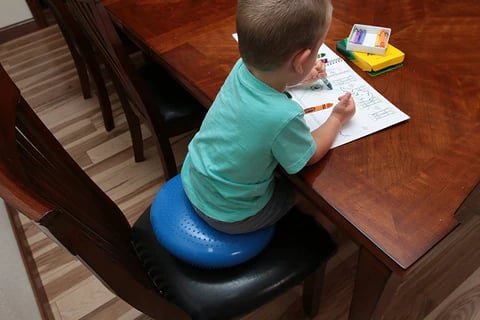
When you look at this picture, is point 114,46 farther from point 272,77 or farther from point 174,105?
point 272,77

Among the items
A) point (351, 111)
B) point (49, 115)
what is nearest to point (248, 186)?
point (351, 111)

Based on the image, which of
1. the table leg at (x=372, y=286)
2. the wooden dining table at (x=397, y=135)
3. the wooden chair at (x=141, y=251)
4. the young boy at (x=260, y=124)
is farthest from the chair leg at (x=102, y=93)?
the table leg at (x=372, y=286)

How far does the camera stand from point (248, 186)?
0.86 m

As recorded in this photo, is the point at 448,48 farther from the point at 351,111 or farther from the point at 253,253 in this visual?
the point at 253,253

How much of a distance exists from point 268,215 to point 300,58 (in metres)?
0.39

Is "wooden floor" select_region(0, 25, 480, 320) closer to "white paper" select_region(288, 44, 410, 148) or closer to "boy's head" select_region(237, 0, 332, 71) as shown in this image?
"white paper" select_region(288, 44, 410, 148)

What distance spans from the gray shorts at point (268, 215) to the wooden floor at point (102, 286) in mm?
330

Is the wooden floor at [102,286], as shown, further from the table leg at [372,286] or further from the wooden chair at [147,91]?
the wooden chair at [147,91]

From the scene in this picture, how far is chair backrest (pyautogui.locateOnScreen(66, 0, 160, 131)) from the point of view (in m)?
1.04

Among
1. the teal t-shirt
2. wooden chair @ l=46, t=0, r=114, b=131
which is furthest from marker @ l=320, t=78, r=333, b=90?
wooden chair @ l=46, t=0, r=114, b=131

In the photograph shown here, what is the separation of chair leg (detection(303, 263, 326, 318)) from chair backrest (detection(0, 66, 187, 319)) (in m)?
0.44

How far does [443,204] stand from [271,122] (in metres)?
0.32

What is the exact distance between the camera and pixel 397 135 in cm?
80

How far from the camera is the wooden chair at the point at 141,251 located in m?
0.70
